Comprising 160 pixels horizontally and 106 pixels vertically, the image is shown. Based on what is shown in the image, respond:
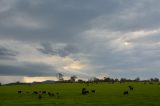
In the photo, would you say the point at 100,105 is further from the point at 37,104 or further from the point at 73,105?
the point at 37,104

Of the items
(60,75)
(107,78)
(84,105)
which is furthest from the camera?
(60,75)

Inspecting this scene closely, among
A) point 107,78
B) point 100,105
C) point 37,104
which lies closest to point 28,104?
point 37,104

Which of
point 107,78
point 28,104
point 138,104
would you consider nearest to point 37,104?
point 28,104

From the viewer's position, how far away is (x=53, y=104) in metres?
43.2

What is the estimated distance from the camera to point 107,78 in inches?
6147

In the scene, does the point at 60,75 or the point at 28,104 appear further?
the point at 60,75

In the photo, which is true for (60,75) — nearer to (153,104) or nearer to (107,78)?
(107,78)

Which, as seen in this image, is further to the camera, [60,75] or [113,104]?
[60,75]

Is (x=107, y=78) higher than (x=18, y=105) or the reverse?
higher

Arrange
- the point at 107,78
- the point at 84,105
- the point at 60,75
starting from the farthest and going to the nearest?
1. the point at 60,75
2. the point at 107,78
3. the point at 84,105

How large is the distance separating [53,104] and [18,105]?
3943 millimetres

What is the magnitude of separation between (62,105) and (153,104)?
32.5ft

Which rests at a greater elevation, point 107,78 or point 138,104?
point 107,78

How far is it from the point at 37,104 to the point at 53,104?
191 centimetres
